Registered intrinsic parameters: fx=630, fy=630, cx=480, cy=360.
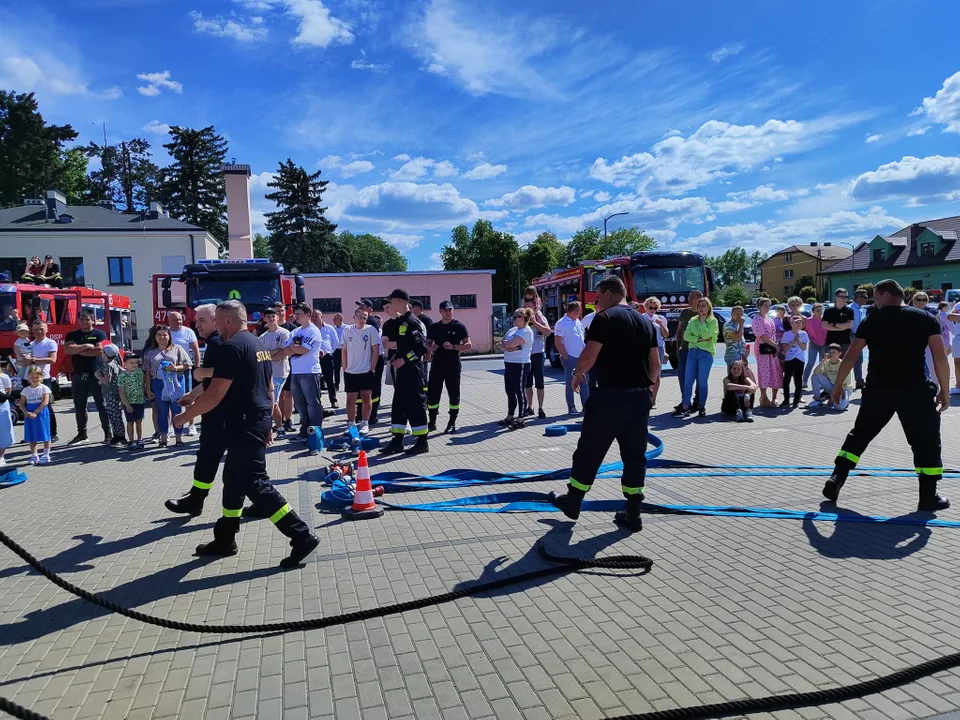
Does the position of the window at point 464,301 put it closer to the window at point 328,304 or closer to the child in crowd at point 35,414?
the window at point 328,304

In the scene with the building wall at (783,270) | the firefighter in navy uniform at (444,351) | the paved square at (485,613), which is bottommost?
the paved square at (485,613)

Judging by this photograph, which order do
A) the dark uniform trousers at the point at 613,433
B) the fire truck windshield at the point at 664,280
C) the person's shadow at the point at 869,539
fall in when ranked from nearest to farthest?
the person's shadow at the point at 869,539 < the dark uniform trousers at the point at 613,433 < the fire truck windshield at the point at 664,280

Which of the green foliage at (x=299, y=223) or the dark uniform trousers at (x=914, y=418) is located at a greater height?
the green foliage at (x=299, y=223)

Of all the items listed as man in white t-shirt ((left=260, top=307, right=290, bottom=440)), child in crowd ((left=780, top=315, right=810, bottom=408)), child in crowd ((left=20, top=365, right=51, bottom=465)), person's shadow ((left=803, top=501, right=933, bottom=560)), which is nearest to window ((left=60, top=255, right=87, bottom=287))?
child in crowd ((left=20, top=365, right=51, bottom=465))

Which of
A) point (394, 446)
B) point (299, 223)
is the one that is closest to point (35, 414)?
point (394, 446)

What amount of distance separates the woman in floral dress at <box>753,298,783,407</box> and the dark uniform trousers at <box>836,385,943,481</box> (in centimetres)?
544

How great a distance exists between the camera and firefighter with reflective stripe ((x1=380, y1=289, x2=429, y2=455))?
7.80 metres

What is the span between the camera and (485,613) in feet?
12.2

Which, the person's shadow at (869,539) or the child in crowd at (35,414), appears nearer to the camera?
the person's shadow at (869,539)

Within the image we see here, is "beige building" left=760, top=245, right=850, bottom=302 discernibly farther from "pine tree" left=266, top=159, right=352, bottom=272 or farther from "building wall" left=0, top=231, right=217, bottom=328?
"building wall" left=0, top=231, right=217, bottom=328

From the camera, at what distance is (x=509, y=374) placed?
986 cm

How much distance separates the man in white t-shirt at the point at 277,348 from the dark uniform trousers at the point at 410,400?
1536 millimetres

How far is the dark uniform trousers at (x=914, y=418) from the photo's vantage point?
17.0ft

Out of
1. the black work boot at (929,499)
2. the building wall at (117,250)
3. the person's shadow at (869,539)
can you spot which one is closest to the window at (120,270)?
the building wall at (117,250)
